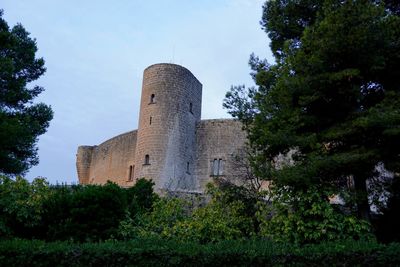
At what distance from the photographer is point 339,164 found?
10164mm

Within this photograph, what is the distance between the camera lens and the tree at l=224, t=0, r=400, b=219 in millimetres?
10438

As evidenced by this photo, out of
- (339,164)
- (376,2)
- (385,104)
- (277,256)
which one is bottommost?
(277,256)

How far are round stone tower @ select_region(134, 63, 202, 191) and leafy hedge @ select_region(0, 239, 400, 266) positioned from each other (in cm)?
1533

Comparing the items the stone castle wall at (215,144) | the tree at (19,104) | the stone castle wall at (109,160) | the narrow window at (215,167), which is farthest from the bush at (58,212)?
the stone castle wall at (109,160)

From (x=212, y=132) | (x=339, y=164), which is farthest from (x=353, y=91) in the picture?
(x=212, y=132)

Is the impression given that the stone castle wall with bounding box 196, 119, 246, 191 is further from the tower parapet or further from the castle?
the tower parapet

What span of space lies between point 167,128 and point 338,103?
14963mm

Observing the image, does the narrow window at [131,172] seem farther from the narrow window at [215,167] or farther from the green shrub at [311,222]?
the green shrub at [311,222]

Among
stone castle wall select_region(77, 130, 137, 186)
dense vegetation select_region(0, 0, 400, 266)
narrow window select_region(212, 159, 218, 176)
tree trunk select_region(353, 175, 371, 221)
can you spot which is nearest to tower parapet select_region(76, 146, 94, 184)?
stone castle wall select_region(77, 130, 137, 186)

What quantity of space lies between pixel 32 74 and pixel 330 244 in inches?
638

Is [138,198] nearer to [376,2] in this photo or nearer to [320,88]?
[320,88]

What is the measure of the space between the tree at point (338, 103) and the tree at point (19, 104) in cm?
891

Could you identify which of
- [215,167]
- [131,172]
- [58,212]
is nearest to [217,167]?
[215,167]

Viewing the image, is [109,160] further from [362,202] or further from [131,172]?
[362,202]
